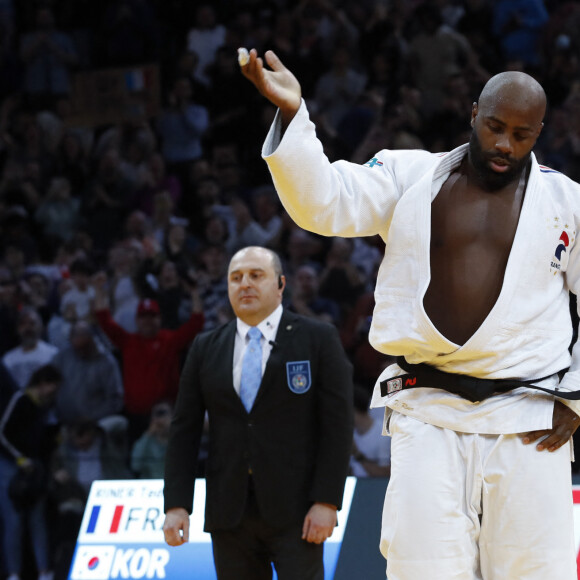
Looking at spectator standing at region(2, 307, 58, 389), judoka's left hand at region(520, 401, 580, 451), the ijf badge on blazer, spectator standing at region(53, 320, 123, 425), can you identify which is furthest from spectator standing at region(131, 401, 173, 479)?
judoka's left hand at region(520, 401, 580, 451)

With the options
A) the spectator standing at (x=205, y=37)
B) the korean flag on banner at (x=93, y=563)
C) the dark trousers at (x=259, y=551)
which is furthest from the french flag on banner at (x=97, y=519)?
the spectator standing at (x=205, y=37)

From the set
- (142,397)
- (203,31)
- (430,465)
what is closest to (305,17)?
(203,31)

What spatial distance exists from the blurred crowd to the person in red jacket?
2 centimetres

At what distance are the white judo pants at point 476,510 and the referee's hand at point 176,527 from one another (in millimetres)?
1568

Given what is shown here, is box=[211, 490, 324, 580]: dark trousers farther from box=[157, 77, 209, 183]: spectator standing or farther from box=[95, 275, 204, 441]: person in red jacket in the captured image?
box=[157, 77, 209, 183]: spectator standing

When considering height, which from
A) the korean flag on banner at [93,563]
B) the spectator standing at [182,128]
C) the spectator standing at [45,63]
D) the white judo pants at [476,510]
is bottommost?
the korean flag on banner at [93,563]

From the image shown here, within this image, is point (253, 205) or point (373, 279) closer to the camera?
point (373, 279)

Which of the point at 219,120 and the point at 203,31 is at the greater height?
the point at 203,31

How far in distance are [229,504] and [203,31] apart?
6.85 meters

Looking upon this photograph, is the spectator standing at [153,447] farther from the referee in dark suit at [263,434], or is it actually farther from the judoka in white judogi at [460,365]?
the judoka in white judogi at [460,365]

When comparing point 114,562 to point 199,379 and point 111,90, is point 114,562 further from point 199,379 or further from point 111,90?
point 111,90

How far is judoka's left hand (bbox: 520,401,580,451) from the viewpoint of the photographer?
2.54 metres

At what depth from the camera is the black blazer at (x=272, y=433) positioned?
12.9ft

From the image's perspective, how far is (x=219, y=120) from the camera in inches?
364
